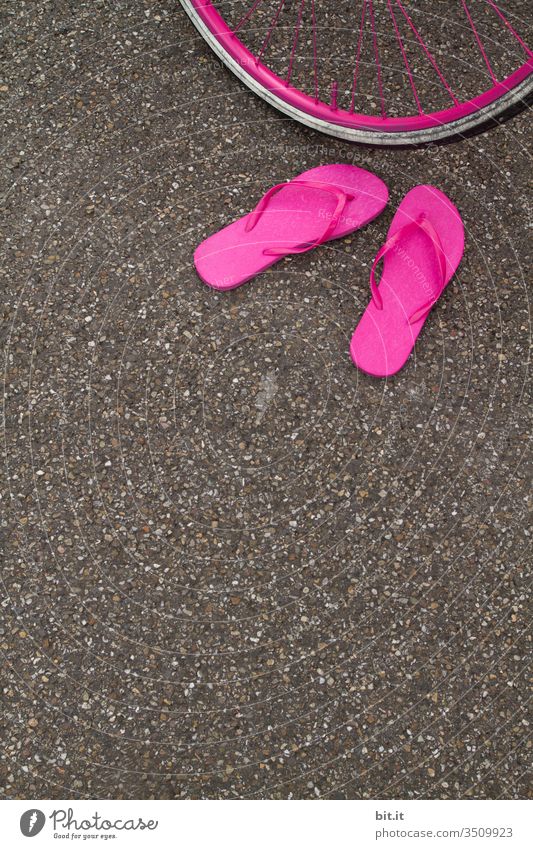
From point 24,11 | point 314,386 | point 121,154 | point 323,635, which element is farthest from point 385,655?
point 24,11

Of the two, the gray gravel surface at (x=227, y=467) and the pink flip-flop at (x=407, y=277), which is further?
the pink flip-flop at (x=407, y=277)

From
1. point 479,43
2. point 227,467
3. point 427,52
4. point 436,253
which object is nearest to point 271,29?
point 427,52

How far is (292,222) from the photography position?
1591 mm

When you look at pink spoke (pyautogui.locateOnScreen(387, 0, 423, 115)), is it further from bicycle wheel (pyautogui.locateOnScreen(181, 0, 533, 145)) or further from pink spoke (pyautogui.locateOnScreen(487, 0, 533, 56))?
pink spoke (pyautogui.locateOnScreen(487, 0, 533, 56))

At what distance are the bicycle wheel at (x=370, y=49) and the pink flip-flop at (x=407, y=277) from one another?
0.21 meters

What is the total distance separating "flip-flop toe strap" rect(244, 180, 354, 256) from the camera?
1.56 meters

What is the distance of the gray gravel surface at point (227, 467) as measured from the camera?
4.47 ft

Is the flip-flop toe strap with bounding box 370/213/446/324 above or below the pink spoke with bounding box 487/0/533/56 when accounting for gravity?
below

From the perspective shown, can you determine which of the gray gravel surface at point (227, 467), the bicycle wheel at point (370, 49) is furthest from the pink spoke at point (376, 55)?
the gray gravel surface at point (227, 467)

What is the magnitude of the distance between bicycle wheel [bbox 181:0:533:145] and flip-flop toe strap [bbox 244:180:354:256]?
0.14 m

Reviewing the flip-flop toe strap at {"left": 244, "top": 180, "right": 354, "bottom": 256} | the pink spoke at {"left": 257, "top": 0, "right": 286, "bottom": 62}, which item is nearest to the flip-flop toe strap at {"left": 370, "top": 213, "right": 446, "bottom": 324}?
the flip-flop toe strap at {"left": 244, "top": 180, "right": 354, "bottom": 256}

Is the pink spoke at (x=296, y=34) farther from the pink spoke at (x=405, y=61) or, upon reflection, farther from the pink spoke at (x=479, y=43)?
the pink spoke at (x=479, y=43)

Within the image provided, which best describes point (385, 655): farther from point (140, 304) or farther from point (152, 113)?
point (152, 113)

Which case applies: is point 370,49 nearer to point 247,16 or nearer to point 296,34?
point 296,34
